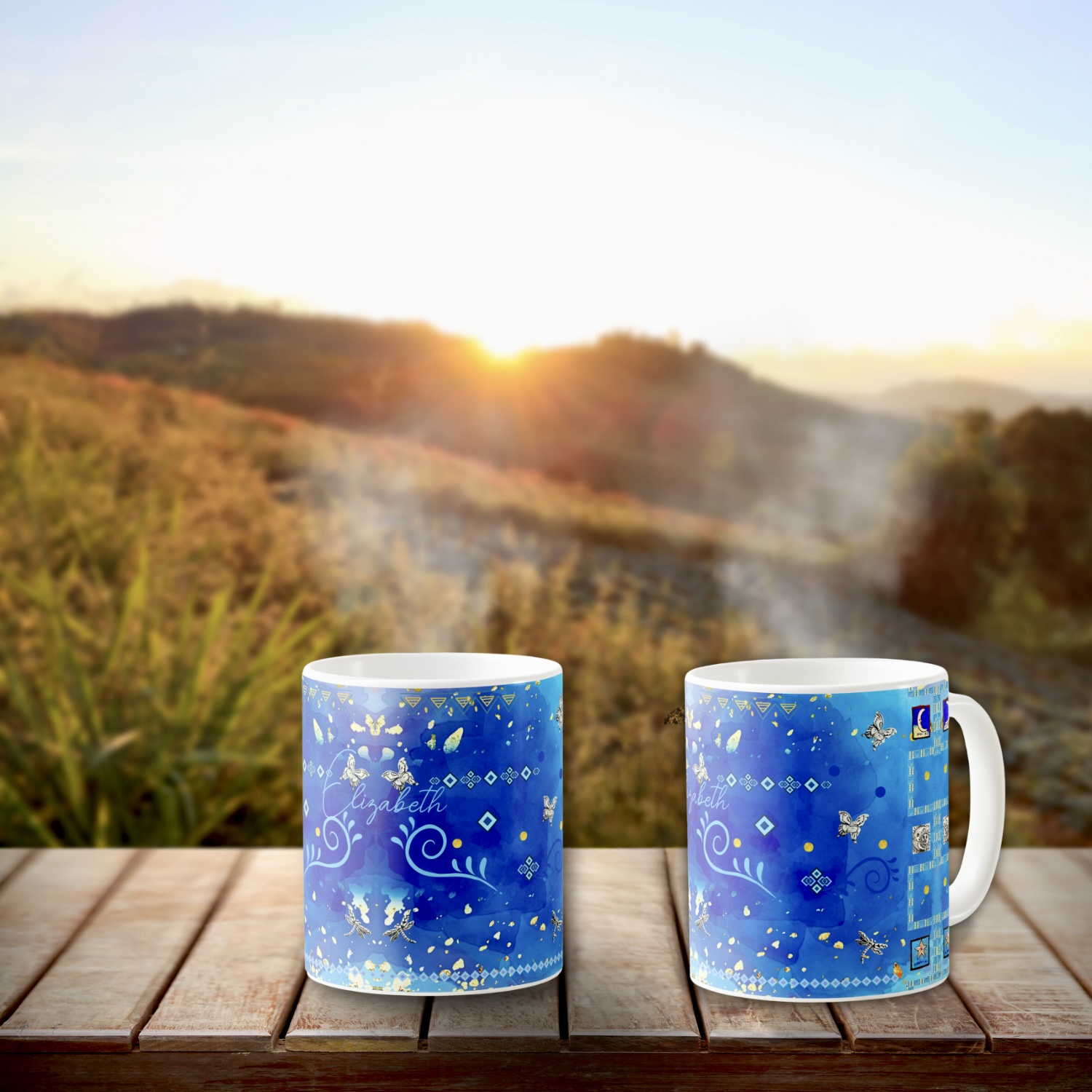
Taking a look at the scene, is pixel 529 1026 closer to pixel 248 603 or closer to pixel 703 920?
pixel 703 920

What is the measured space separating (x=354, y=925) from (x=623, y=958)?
0.17m

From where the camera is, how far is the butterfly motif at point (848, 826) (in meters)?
0.57

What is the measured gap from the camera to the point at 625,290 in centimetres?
148

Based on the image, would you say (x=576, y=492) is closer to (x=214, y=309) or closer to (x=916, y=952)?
(x=214, y=309)

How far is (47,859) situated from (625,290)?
93cm

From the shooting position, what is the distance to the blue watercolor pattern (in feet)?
1.86

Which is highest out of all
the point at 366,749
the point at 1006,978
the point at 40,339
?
the point at 40,339

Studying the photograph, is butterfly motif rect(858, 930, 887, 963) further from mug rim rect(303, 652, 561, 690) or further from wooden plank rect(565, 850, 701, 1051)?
mug rim rect(303, 652, 561, 690)

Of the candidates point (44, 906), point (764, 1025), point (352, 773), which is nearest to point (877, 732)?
point (764, 1025)

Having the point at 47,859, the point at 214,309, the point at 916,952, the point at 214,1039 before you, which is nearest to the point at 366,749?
the point at 214,1039

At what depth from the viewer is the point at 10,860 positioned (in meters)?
0.89

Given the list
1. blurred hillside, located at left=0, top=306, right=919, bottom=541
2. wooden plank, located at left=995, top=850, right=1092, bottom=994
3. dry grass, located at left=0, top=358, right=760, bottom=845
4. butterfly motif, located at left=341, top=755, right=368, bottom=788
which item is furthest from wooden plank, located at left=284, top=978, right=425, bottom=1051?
blurred hillside, located at left=0, top=306, right=919, bottom=541

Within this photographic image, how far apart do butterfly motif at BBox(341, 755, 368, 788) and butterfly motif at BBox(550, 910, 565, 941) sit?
121 millimetres

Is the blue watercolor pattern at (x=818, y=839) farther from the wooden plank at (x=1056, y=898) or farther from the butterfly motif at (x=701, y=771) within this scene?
the wooden plank at (x=1056, y=898)
